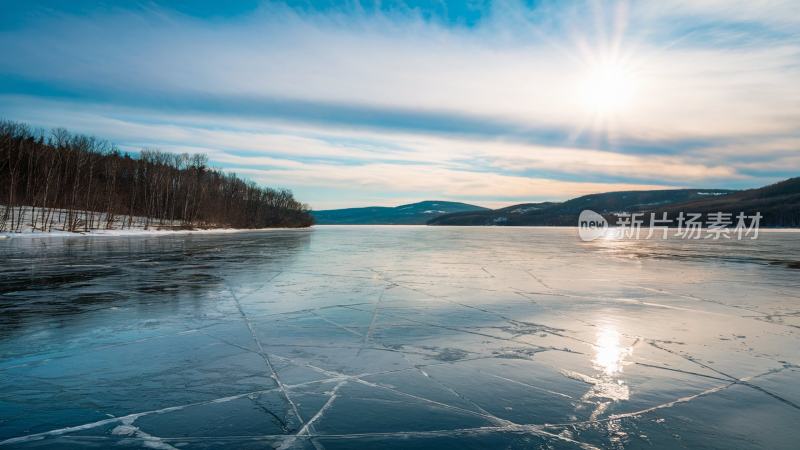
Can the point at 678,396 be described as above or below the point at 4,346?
above

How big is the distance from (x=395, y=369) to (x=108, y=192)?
2947 inches

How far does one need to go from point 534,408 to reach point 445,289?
731 centimetres

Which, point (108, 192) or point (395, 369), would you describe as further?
point (108, 192)

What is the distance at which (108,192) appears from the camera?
67312mm

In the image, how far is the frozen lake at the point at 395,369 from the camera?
136 inches

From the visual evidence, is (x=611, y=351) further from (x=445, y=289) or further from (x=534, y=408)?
(x=445, y=289)

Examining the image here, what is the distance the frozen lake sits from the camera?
3.45m

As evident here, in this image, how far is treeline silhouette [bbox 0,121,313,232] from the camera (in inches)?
2137

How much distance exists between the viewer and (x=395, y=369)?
5.04 m

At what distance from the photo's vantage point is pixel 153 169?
3489 inches

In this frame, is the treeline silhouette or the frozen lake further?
the treeline silhouette

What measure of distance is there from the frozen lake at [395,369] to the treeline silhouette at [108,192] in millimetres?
44003

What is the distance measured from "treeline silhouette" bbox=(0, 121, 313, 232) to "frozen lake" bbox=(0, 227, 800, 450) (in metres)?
44.0

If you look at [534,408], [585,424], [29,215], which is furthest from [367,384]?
[29,215]
